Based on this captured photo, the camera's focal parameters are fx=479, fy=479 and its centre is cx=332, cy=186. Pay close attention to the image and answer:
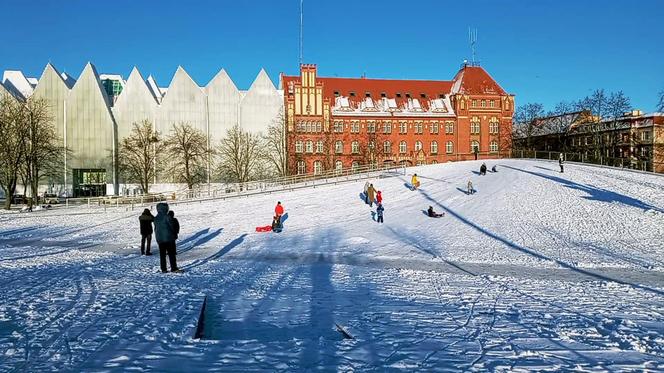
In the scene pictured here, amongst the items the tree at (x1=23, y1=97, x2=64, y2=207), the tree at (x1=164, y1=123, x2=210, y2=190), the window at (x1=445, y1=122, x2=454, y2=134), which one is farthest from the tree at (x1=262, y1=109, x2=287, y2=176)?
the window at (x1=445, y1=122, x2=454, y2=134)

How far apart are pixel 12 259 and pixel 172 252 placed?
6.37 metres

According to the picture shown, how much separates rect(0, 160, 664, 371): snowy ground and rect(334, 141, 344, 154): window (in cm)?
4347

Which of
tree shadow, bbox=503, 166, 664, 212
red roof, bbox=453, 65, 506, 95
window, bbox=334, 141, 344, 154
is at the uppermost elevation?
red roof, bbox=453, 65, 506, 95

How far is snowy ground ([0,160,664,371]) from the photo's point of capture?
5891 mm

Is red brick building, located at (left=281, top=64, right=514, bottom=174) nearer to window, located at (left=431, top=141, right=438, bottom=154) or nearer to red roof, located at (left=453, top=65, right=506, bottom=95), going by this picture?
red roof, located at (left=453, top=65, right=506, bottom=95)

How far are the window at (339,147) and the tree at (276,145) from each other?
8171 millimetres

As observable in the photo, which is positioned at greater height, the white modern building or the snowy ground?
the white modern building

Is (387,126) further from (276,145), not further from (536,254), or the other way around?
(536,254)

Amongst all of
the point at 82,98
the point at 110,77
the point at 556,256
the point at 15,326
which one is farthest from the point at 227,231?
the point at 110,77

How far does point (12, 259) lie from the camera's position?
48.3 feet

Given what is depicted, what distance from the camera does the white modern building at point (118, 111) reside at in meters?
58.3

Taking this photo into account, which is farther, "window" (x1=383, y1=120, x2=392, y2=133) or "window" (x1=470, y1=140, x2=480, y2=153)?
"window" (x1=470, y1=140, x2=480, y2=153)

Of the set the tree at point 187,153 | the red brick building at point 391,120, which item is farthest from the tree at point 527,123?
the tree at point 187,153

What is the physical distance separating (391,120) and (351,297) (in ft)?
208
